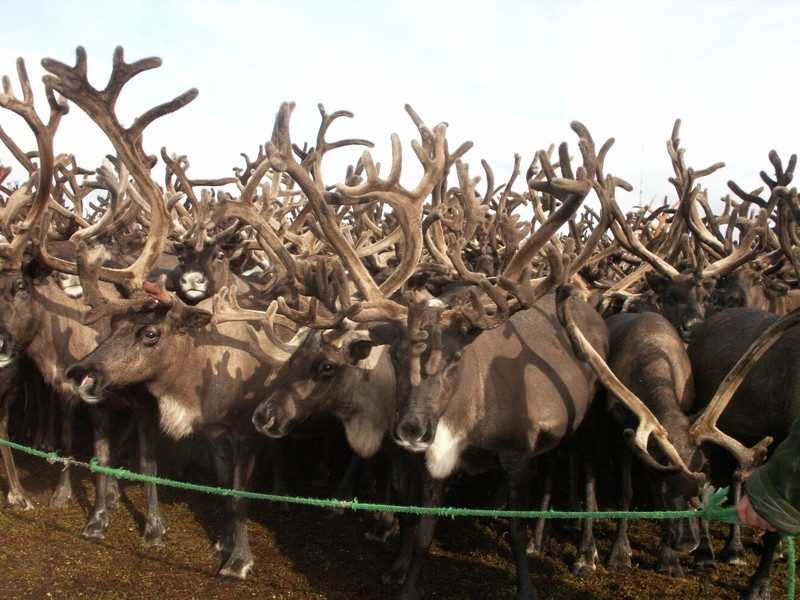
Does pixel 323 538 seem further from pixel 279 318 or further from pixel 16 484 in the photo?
pixel 16 484

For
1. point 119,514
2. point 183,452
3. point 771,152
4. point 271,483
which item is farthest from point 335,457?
point 771,152

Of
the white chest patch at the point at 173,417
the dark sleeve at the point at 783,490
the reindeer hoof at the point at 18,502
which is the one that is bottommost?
the reindeer hoof at the point at 18,502

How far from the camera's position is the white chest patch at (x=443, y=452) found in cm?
441

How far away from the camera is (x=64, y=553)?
5070mm

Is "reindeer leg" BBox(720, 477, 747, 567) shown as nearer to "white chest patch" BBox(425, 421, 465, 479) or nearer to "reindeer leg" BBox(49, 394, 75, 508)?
"white chest patch" BBox(425, 421, 465, 479)

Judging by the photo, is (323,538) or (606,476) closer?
(323,538)

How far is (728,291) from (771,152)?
5.33 feet

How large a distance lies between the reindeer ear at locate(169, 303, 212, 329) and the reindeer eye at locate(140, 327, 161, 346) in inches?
7.2

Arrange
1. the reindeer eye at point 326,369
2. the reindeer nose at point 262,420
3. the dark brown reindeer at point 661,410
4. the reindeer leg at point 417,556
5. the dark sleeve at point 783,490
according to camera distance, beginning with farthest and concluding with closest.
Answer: the reindeer eye at point 326,369 < the reindeer nose at point 262,420 < the reindeer leg at point 417,556 < the dark brown reindeer at point 661,410 < the dark sleeve at point 783,490

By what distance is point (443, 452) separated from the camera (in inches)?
175

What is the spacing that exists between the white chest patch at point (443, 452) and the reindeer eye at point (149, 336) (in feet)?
7.03

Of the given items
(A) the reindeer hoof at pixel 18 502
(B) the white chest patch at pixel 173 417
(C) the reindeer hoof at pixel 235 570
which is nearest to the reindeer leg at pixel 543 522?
(C) the reindeer hoof at pixel 235 570

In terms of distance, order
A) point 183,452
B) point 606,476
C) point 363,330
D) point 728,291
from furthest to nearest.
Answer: point 728,291 → point 606,476 → point 183,452 → point 363,330

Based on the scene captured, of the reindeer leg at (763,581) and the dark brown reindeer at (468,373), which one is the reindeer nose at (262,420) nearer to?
the dark brown reindeer at (468,373)
